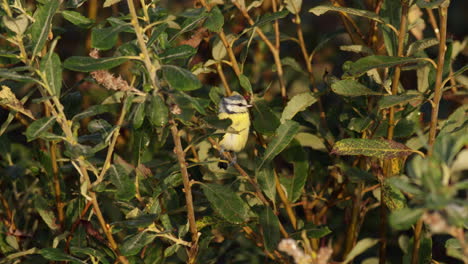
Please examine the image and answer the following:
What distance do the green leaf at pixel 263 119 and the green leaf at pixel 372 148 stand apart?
0.29m

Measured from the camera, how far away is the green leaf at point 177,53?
1.84 meters

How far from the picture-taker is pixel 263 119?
2.39 meters

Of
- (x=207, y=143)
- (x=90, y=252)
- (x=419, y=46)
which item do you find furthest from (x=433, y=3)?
(x=90, y=252)

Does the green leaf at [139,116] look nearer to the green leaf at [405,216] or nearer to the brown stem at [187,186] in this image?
the brown stem at [187,186]

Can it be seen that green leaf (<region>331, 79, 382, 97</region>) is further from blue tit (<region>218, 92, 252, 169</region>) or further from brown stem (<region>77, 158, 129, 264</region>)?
brown stem (<region>77, 158, 129, 264</region>)

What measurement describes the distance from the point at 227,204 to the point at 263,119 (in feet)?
1.45

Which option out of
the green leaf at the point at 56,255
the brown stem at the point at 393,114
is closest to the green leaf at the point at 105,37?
the green leaf at the point at 56,255

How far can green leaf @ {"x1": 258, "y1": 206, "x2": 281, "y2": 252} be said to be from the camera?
2.17 meters

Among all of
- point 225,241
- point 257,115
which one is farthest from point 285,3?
point 225,241

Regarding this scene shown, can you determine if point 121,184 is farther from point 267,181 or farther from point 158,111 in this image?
point 267,181

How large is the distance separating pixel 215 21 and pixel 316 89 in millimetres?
700

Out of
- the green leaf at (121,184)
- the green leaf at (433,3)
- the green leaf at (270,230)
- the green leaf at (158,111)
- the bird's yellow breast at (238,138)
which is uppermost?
the green leaf at (433,3)

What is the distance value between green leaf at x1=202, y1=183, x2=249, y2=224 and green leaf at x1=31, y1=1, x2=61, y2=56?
26.9 inches

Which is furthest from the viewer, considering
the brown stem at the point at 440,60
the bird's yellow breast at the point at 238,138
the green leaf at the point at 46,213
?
the bird's yellow breast at the point at 238,138
